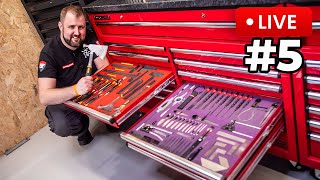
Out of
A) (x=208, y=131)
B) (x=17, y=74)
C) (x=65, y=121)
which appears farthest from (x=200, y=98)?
(x=17, y=74)

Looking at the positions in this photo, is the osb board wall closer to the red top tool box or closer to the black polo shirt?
the black polo shirt

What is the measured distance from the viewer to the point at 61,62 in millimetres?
2020

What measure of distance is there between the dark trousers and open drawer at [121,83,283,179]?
0.92 m

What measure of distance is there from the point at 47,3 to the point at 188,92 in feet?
5.39

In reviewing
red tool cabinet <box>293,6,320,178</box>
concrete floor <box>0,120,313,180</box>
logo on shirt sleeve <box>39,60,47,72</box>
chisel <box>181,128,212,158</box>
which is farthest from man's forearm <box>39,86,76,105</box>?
red tool cabinet <box>293,6,320,178</box>

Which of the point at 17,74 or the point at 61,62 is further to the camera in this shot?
the point at 17,74

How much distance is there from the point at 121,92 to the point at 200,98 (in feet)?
1.58

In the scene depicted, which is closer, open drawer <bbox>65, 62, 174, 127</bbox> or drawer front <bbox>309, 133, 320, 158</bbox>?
drawer front <bbox>309, 133, 320, 158</bbox>

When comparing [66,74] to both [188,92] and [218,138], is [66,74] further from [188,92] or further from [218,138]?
[218,138]

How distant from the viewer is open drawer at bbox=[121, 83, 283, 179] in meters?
1.06

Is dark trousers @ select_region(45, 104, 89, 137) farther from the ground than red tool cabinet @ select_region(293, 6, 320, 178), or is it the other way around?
red tool cabinet @ select_region(293, 6, 320, 178)

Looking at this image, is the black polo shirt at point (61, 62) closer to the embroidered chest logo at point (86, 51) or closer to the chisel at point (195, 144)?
the embroidered chest logo at point (86, 51)

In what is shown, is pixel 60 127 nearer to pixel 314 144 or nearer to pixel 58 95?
pixel 58 95

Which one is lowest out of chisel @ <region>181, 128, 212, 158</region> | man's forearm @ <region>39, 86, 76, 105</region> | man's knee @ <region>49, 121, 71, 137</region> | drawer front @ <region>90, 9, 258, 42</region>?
man's knee @ <region>49, 121, 71, 137</region>
